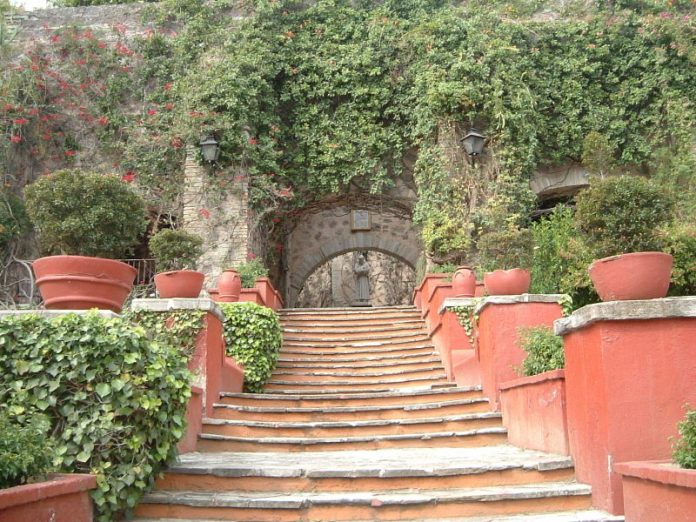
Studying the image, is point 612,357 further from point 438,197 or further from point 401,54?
point 401,54

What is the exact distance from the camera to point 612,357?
359cm

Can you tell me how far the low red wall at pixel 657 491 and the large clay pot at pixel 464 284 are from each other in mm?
4082

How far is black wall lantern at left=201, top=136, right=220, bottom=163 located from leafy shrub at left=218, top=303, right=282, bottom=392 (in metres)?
3.56

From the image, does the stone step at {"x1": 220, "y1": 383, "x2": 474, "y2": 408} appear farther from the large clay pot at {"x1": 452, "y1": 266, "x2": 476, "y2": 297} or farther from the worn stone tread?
the large clay pot at {"x1": 452, "y1": 266, "x2": 476, "y2": 297}

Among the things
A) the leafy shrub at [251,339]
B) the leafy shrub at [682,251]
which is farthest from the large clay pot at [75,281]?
the leafy shrub at [682,251]

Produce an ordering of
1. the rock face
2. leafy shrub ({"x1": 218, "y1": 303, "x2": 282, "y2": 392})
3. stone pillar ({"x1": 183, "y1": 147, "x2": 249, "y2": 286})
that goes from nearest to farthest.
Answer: leafy shrub ({"x1": 218, "y1": 303, "x2": 282, "y2": 392}) < stone pillar ({"x1": 183, "y1": 147, "x2": 249, "y2": 286}) < the rock face

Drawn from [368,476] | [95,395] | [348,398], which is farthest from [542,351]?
[95,395]

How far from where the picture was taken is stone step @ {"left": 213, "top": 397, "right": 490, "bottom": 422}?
590cm

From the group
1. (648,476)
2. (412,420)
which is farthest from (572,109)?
(648,476)

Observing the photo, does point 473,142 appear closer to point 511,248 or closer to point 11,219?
point 511,248

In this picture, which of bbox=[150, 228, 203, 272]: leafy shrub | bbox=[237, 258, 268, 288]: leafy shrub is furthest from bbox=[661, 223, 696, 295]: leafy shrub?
bbox=[237, 258, 268, 288]: leafy shrub

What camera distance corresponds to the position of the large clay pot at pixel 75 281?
178 inches

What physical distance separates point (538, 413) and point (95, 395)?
8.71 feet

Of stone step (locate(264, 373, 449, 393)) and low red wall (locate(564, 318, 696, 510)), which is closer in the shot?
low red wall (locate(564, 318, 696, 510))
